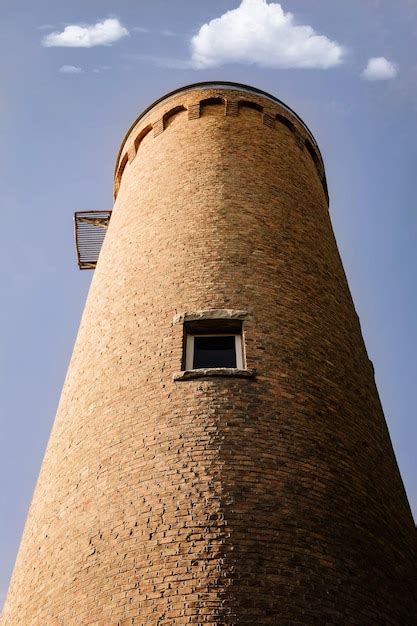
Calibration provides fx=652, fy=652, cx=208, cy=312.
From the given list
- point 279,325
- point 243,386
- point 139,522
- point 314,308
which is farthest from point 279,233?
point 139,522

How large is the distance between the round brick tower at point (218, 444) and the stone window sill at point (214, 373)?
17 mm

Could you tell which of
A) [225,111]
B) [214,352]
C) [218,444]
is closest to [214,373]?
[214,352]

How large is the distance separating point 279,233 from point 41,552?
5974mm

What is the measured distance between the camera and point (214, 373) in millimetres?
7898

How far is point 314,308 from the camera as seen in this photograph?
959 cm

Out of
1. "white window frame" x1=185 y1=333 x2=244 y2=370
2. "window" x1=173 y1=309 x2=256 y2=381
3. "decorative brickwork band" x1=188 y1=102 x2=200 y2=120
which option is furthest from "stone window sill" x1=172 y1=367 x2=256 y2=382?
"decorative brickwork band" x1=188 y1=102 x2=200 y2=120

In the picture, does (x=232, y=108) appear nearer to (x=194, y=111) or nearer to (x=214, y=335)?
(x=194, y=111)

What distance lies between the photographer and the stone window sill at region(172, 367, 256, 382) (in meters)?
7.87

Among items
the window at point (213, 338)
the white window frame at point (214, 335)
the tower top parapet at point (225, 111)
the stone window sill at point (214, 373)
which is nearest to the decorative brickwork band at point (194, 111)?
the tower top parapet at point (225, 111)

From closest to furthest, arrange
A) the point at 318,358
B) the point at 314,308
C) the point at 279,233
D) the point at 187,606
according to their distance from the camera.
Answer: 1. the point at 187,606
2. the point at 318,358
3. the point at 314,308
4. the point at 279,233

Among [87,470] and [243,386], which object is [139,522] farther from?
[243,386]

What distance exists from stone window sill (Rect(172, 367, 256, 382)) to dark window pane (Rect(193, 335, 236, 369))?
462mm

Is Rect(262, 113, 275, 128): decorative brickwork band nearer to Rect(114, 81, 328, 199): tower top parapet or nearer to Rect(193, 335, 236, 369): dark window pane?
Rect(114, 81, 328, 199): tower top parapet

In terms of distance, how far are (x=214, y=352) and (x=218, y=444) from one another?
73.4 inches
